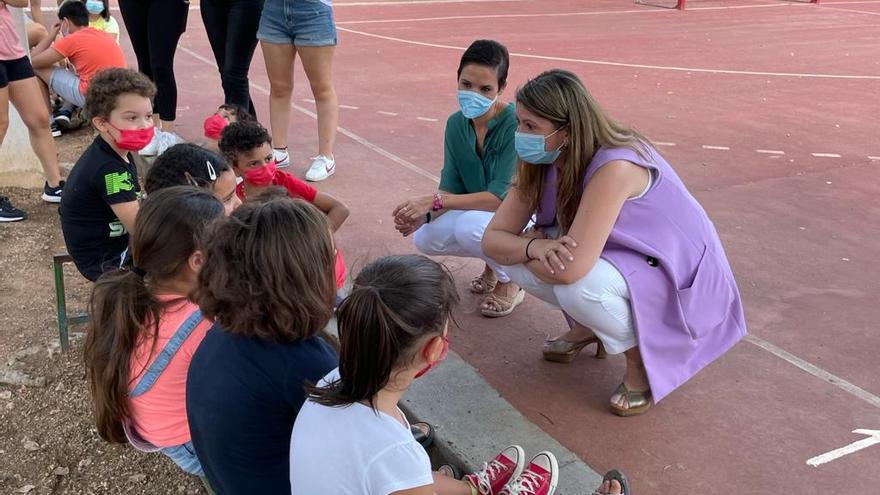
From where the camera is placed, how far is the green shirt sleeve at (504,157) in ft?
12.0

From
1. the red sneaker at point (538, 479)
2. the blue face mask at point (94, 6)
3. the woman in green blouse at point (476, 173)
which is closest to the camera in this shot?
the red sneaker at point (538, 479)

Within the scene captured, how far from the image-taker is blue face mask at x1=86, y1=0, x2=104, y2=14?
6.84 meters

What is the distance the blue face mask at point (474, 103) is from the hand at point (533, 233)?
0.64 m

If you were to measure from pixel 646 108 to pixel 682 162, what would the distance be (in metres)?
2.09

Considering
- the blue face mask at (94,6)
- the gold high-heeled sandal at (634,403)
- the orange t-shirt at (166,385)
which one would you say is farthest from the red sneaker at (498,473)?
the blue face mask at (94,6)

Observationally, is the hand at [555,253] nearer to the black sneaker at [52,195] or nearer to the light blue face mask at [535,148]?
the light blue face mask at [535,148]

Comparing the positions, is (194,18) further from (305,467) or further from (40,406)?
(305,467)

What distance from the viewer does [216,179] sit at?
3227 millimetres

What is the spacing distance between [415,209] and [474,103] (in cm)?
55

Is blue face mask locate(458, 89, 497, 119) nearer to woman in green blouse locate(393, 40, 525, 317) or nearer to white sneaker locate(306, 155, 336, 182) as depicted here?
woman in green blouse locate(393, 40, 525, 317)

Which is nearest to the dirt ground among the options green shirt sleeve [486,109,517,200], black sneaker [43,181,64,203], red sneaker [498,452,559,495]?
black sneaker [43,181,64,203]

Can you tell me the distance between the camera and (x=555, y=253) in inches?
115

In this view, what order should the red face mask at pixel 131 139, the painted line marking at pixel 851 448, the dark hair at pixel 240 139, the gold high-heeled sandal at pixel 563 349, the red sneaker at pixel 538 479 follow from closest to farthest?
the red sneaker at pixel 538 479, the painted line marking at pixel 851 448, the gold high-heeled sandal at pixel 563 349, the red face mask at pixel 131 139, the dark hair at pixel 240 139

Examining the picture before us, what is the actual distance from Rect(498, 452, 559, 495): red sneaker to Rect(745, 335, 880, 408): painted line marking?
1.40 metres
